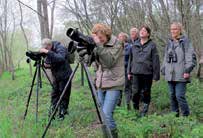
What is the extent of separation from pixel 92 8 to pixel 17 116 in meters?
6.08

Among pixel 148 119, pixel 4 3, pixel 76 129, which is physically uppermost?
pixel 4 3

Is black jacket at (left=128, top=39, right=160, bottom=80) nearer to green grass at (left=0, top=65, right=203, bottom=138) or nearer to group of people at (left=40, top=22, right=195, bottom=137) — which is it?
group of people at (left=40, top=22, right=195, bottom=137)

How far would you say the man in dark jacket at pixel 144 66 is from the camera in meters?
5.80

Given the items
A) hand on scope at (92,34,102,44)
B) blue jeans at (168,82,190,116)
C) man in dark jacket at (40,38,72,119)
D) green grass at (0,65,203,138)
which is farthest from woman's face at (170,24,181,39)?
man in dark jacket at (40,38,72,119)

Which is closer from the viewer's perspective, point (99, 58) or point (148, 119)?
point (99, 58)

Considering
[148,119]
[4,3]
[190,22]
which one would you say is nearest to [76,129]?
[148,119]

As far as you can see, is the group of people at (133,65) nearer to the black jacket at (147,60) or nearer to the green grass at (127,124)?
the black jacket at (147,60)

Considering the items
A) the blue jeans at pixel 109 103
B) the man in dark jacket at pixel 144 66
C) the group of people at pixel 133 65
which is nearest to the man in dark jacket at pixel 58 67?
the group of people at pixel 133 65

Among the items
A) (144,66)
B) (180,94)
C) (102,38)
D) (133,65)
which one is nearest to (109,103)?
(102,38)

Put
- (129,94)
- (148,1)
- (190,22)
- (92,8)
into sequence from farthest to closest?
(92,8)
(148,1)
(190,22)
(129,94)

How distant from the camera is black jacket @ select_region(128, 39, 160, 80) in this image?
5.80 m

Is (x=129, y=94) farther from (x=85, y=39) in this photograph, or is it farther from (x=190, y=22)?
(x=85, y=39)

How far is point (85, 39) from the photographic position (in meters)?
3.73

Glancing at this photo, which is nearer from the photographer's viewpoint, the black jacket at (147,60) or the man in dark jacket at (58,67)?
the black jacket at (147,60)
